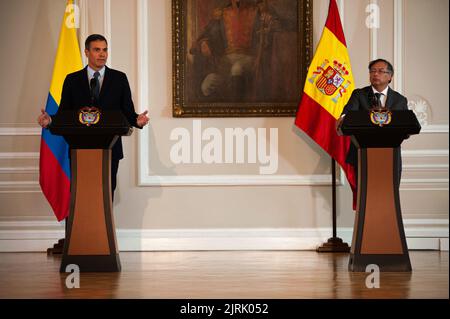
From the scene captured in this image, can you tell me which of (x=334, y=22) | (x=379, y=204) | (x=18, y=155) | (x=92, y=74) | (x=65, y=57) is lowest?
(x=379, y=204)

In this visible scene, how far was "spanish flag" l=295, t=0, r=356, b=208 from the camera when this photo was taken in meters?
6.77

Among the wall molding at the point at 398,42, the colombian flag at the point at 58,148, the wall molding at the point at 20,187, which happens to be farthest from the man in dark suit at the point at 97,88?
the wall molding at the point at 398,42

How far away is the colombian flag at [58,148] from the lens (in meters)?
6.67

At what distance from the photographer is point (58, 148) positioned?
670 centimetres

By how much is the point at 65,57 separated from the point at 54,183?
1.12m

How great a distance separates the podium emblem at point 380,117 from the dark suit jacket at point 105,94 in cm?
184

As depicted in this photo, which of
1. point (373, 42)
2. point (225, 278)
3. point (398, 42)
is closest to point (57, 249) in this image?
point (225, 278)

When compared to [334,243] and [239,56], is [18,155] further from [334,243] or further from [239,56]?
[334,243]

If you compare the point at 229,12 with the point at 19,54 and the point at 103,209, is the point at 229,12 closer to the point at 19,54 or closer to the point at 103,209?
the point at 19,54

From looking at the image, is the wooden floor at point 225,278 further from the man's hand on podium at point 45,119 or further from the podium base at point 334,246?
the man's hand on podium at point 45,119

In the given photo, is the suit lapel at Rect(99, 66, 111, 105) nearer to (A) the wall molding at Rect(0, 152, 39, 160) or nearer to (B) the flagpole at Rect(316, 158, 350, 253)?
Result: (A) the wall molding at Rect(0, 152, 39, 160)

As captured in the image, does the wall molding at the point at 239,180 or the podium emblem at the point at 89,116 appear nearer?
the podium emblem at the point at 89,116
